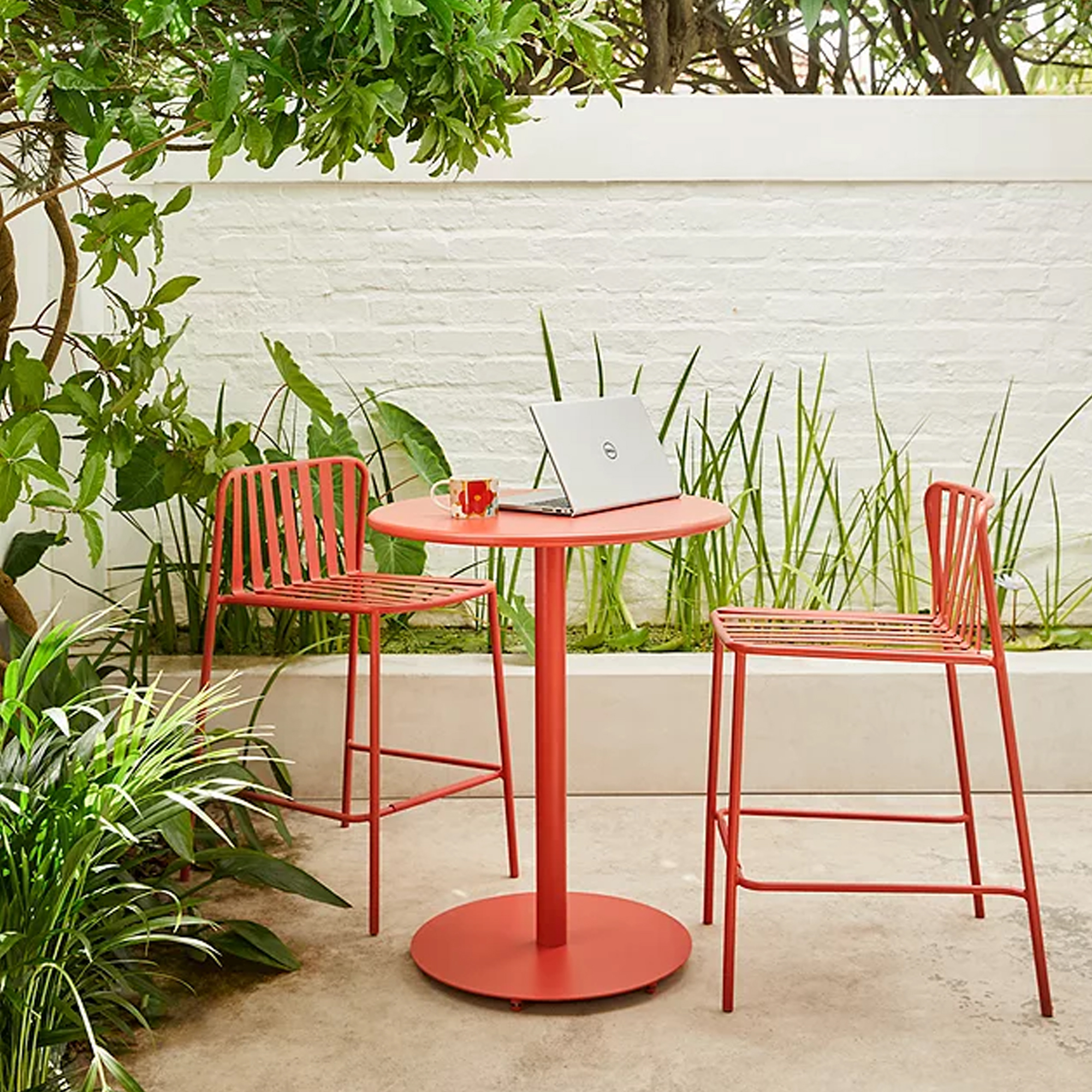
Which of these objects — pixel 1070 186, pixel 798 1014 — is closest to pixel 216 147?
pixel 798 1014

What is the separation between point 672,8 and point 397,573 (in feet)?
6.66

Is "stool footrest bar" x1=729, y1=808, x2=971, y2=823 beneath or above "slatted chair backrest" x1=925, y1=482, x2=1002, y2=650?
beneath

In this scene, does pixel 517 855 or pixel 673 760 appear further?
pixel 673 760

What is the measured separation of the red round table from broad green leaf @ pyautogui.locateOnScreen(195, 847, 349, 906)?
21 cm

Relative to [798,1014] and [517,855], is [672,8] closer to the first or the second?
[517,855]

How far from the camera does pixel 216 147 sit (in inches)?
83.3

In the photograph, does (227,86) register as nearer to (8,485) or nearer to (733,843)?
(8,485)

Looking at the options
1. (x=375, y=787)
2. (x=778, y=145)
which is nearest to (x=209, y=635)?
(x=375, y=787)

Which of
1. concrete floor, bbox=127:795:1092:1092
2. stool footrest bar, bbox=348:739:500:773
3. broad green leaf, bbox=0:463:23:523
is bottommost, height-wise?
concrete floor, bbox=127:795:1092:1092

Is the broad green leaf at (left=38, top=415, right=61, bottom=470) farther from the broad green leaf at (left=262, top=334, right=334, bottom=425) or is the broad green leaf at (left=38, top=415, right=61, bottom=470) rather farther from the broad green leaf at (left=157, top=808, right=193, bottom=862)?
the broad green leaf at (left=262, top=334, right=334, bottom=425)

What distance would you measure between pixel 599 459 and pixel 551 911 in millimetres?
817

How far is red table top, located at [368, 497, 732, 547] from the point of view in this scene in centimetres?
260

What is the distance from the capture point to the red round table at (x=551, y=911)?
2703mm

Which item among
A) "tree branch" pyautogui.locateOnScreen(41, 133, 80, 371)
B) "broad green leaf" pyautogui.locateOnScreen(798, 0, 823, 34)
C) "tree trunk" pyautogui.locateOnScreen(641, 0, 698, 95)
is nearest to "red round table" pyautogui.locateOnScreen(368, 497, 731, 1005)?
"tree branch" pyautogui.locateOnScreen(41, 133, 80, 371)
